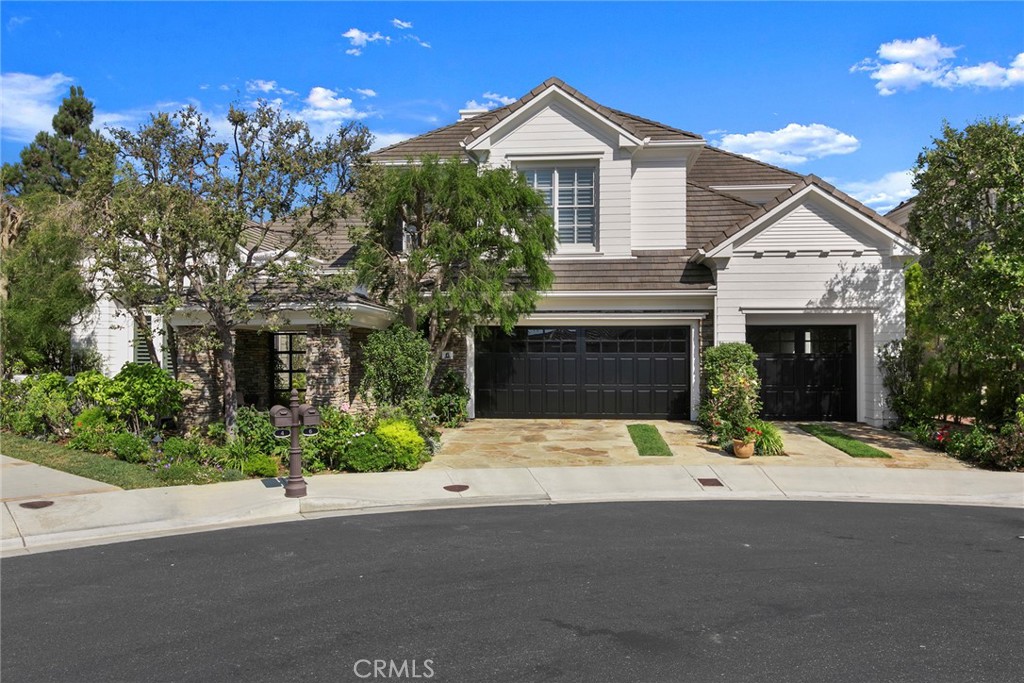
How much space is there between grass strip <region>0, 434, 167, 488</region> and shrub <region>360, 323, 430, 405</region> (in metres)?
4.15

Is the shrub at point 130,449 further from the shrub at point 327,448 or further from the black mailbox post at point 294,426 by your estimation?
the black mailbox post at point 294,426

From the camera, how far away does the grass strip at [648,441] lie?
41.2ft

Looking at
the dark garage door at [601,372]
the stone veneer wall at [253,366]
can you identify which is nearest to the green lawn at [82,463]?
the stone veneer wall at [253,366]

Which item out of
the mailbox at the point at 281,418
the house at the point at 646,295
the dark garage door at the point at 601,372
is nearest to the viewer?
the mailbox at the point at 281,418

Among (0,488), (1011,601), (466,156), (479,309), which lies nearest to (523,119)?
(466,156)

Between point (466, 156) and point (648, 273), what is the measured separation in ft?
17.6

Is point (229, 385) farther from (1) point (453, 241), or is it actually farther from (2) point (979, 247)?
(2) point (979, 247)

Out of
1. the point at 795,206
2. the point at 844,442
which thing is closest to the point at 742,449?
the point at 844,442

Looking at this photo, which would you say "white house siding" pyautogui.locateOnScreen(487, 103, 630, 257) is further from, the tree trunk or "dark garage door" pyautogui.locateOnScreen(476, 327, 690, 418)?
the tree trunk

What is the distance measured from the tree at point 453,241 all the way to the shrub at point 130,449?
4617 mm

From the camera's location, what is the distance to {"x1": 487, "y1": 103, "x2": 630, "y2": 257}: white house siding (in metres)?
17.2

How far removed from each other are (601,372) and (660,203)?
14.3 feet

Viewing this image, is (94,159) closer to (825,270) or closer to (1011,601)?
(1011,601)

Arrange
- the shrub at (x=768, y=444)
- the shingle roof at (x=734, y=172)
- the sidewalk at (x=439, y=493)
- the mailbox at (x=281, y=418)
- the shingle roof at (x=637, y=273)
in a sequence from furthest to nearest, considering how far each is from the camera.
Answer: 1. the shingle roof at (x=734, y=172)
2. the shingle roof at (x=637, y=273)
3. the shrub at (x=768, y=444)
4. the mailbox at (x=281, y=418)
5. the sidewalk at (x=439, y=493)
